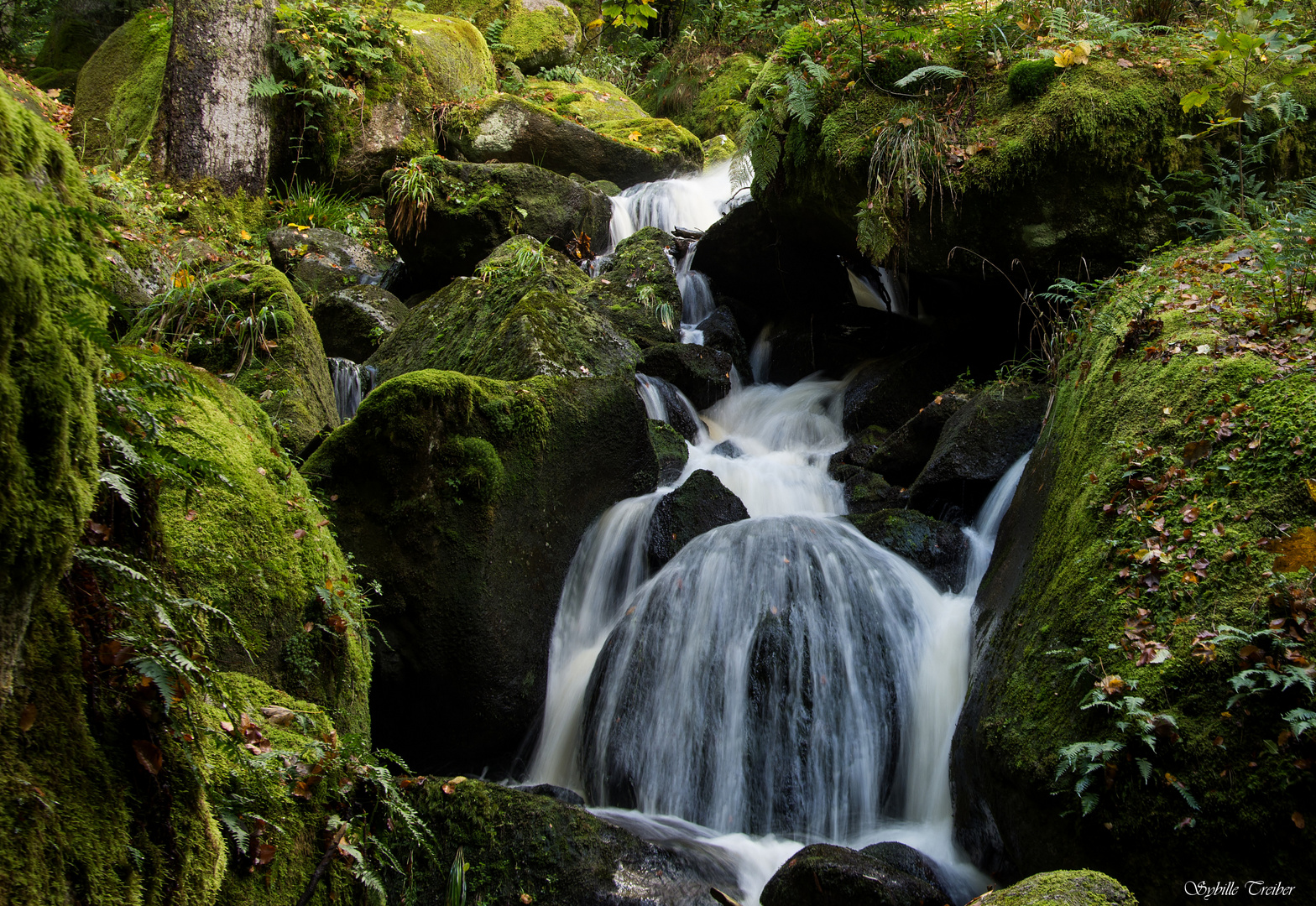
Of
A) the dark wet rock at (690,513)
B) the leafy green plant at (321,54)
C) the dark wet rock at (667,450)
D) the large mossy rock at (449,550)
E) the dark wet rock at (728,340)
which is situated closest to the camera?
the large mossy rock at (449,550)

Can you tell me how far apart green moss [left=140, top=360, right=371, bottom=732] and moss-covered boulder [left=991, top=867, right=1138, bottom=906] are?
286 centimetres

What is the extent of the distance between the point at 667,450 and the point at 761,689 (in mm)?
3435

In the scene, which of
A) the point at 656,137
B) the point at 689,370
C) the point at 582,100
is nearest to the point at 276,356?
the point at 689,370

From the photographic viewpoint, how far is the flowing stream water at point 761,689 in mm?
4793

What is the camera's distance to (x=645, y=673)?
18.5 feet

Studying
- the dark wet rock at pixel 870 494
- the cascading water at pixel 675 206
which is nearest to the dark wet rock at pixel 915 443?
the dark wet rock at pixel 870 494

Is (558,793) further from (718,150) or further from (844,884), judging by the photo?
(718,150)

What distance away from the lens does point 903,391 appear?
9.12 meters

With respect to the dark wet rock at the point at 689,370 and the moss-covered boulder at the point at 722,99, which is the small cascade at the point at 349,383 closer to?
the dark wet rock at the point at 689,370

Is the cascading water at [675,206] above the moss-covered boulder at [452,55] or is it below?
below

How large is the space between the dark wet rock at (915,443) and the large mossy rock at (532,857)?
480 cm

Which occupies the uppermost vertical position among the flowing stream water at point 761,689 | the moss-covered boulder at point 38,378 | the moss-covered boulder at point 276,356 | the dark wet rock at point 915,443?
the moss-covered boulder at point 38,378

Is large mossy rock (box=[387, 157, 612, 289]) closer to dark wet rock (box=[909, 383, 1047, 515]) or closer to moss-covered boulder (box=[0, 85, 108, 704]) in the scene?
dark wet rock (box=[909, 383, 1047, 515])

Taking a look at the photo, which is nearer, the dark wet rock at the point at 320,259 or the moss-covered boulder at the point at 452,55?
the dark wet rock at the point at 320,259
